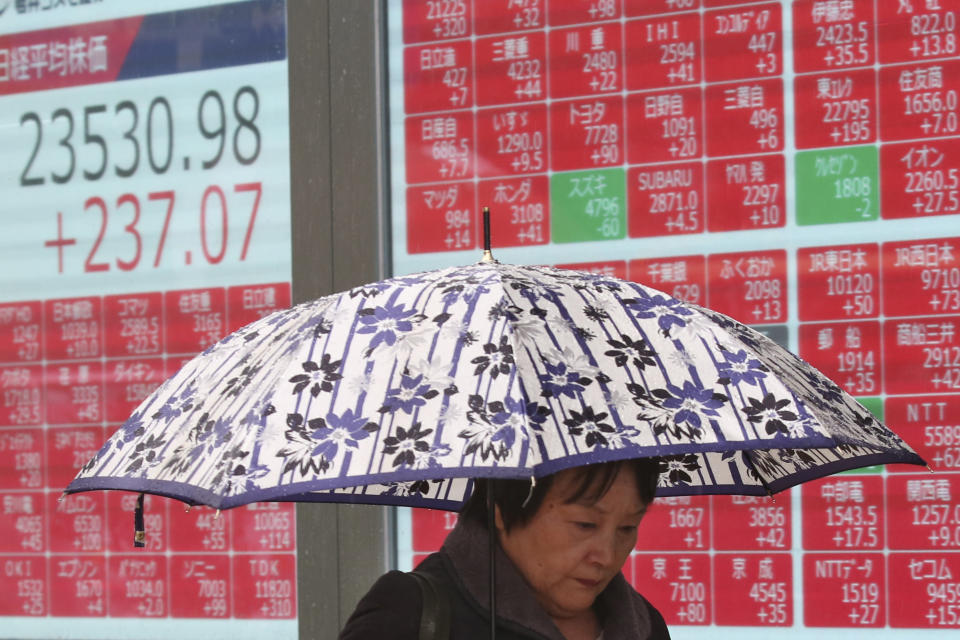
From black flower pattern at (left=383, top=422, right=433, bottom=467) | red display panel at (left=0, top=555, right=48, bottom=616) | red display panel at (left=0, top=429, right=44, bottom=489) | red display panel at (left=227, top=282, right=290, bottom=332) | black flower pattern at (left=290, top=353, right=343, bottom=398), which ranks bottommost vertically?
red display panel at (left=0, top=555, right=48, bottom=616)

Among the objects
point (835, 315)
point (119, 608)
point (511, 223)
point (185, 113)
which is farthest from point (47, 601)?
point (835, 315)

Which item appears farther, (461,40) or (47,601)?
(47,601)

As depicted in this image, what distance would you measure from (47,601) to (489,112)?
217 cm

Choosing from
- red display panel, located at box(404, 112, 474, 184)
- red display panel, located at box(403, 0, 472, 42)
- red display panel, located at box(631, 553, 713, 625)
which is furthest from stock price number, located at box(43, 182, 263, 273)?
red display panel, located at box(631, 553, 713, 625)

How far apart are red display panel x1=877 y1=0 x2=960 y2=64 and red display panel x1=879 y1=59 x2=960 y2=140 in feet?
0.11

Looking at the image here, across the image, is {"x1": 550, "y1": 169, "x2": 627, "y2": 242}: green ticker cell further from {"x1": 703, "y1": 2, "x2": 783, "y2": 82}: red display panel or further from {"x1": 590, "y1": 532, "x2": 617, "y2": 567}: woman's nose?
{"x1": 590, "y1": 532, "x2": 617, "y2": 567}: woman's nose

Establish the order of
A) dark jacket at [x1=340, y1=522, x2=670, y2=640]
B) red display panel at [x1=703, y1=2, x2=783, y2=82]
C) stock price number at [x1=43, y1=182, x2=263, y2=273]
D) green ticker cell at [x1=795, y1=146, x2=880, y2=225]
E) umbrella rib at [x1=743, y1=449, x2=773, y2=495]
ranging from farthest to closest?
stock price number at [x1=43, y1=182, x2=263, y2=273] → red display panel at [x1=703, y1=2, x2=783, y2=82] → green ticker cell at [x1=795, y1=146, x2=880, y2=225] → umbrella rib at [x1=743, y1=449, x2=773, y2=495] → dark jacket at [x1=340, y1=522, x2=670, y2=640]

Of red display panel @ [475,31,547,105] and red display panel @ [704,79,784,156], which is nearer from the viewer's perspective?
red display panel @ [704,79,784,156]

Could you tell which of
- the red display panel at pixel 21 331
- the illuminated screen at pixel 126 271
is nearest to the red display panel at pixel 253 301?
the illuminated screen at pixel 126 271

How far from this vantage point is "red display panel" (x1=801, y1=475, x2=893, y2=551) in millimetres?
3645

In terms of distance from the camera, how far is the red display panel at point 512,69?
4.01 m

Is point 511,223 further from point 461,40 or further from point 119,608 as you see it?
point 119,608

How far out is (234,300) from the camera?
435cm

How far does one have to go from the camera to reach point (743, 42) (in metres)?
3.81
